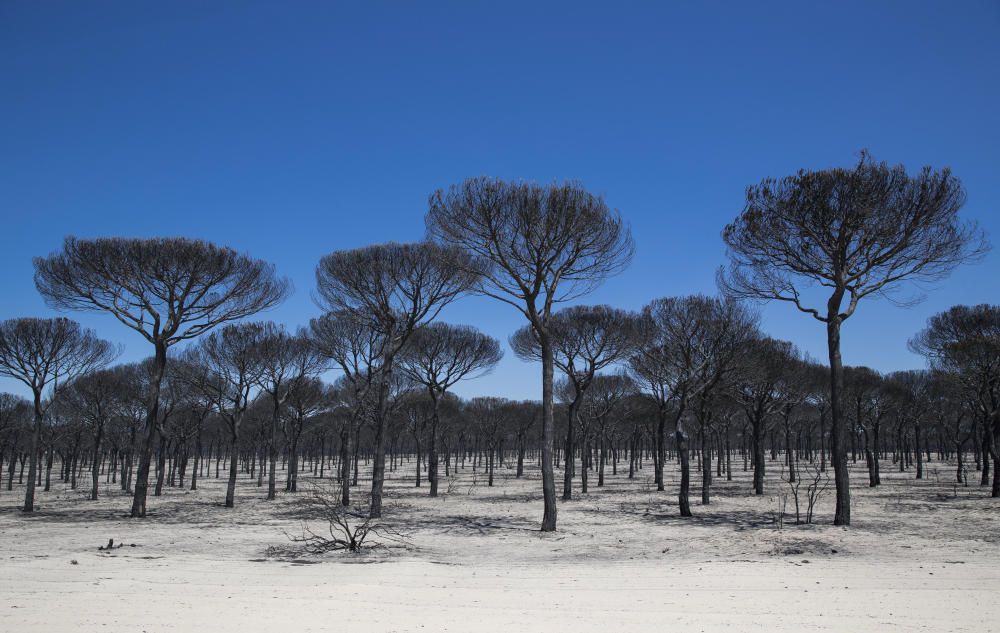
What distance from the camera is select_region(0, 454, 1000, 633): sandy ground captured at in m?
6.65

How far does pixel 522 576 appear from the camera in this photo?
32.1 feet

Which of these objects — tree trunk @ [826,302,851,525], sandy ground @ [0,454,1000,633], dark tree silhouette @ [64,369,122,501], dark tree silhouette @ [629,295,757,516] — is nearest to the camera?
sandy ground @ [0,454,1000,633]

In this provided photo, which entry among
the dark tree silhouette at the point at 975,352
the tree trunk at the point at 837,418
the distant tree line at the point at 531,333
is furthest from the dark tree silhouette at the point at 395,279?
the dark tree silhouette at the point at 975,352

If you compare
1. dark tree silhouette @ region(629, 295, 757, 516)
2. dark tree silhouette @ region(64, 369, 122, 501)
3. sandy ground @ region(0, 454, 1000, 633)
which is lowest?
sandy ground @ region(0, 454, 1000, 633)

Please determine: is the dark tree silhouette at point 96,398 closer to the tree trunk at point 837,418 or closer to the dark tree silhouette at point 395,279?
the dark tree silhouette at point 395,279

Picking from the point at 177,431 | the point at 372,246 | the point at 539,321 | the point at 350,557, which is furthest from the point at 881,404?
the point at 177,431

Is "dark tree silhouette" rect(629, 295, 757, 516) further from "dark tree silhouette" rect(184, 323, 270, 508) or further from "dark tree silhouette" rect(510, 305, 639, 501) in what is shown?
"dark tree silhouette" rect(184, 323, 270, 508)

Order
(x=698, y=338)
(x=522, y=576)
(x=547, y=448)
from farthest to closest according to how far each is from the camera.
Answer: (x=698, y=338), (x=547, y=448), (x=522, y=576)

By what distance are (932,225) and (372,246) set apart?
16.6 meters

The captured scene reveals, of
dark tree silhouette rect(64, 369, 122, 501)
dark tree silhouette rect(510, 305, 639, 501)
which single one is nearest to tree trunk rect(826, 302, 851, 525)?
dark tree silhouette rect(510, 305, 639, 501)

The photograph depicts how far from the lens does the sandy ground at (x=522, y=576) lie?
262 inches

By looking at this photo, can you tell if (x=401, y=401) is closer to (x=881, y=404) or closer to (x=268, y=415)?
(x=268, y=415)

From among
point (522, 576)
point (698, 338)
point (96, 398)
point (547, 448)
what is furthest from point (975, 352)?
point (96, 398)

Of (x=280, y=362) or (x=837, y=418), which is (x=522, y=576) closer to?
(x=837, y=418)
